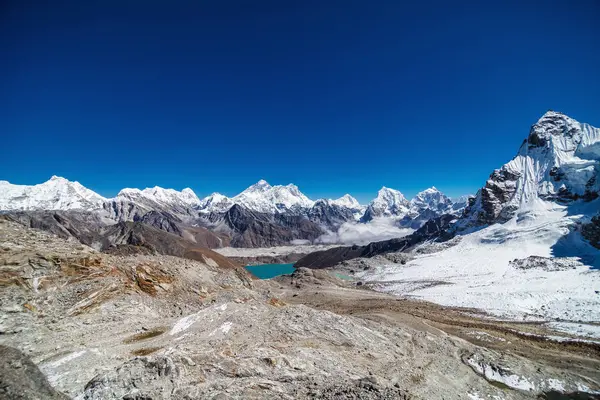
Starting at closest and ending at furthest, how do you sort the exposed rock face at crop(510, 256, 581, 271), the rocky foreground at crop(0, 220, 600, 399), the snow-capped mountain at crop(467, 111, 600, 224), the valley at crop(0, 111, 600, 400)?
1. the rocky foreground at crop(0, 220, 600, 399)
2. the valley at crop(0, 111, 600, 400)
3. the exposed rock face at crop(510, 256, 581, 271)
4. the snow-capped mountain at crop(467, 111, 600, 224)

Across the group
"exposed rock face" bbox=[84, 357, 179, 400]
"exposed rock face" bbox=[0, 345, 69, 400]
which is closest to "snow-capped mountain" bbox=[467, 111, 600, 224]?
"exposed rock face" bbox=[84, 357, 179, 400]

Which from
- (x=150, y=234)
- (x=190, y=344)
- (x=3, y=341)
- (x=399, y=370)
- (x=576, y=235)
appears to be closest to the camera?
(x=3, y=341)

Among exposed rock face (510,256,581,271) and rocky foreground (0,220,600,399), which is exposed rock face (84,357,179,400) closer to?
rocky foreground (0,220,600,399)

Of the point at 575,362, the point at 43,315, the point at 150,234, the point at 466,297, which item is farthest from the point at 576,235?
the point at 150,234

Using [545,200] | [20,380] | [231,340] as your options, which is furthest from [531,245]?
[20,380]

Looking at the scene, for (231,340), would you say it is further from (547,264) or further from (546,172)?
(546,172)

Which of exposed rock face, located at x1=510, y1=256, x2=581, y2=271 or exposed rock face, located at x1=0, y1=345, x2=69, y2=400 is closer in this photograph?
exposed rock face, located at x1=0, y1=345, x2=69, y2=400

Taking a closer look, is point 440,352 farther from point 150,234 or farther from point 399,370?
point 150,234

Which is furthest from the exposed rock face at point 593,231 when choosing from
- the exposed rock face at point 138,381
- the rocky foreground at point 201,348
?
the exposed rock face at point 138,381
